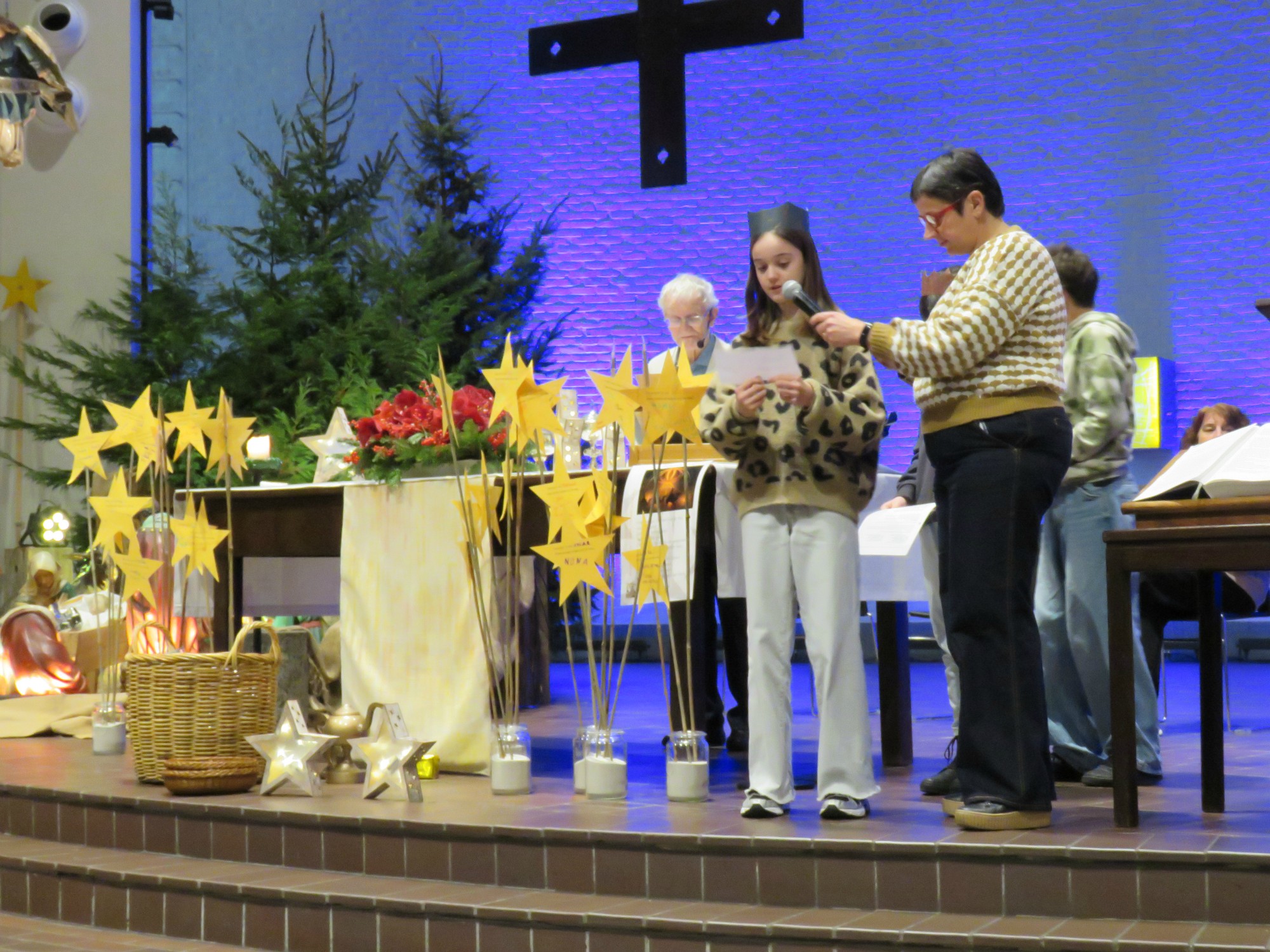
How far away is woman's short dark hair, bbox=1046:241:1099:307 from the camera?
3.64 m

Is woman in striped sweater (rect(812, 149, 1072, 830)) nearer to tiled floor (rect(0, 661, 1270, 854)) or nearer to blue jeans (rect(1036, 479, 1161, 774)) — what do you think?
tiled floor (rect(0, 661, 1270, 854))

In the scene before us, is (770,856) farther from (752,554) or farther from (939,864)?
(752,554)

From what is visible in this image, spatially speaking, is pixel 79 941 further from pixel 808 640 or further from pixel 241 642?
pixel 808 640

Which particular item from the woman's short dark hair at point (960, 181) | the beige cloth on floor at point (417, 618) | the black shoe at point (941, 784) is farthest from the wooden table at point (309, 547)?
the woman's short dark hair at point (960, 181)

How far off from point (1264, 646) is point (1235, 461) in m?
4.97

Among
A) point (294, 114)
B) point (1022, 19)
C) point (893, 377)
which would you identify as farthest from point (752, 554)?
point (294, 114)

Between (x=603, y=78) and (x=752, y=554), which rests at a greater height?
(x=603, y=78)

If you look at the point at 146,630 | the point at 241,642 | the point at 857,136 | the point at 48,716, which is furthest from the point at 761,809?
the point at 857,136

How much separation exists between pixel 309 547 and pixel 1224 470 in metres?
2.59

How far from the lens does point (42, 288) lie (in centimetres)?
846

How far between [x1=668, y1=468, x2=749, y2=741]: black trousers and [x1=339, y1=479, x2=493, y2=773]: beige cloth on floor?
0.56 metres

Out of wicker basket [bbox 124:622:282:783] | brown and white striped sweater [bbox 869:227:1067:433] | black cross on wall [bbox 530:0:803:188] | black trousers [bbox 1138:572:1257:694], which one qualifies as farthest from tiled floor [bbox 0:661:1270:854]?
black cross on wall [bbox 530:0:803:188]

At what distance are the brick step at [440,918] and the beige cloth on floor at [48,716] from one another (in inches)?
58.1

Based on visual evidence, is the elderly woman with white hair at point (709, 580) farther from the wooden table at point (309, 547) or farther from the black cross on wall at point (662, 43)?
the black cross on wall at point (662, 43)
